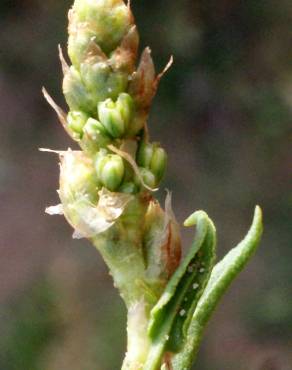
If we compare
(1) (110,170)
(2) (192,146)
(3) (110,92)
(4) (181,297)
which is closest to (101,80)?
(3) (110,92)

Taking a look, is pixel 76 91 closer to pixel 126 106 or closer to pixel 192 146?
pixel 126 106

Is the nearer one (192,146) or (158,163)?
(158,163)

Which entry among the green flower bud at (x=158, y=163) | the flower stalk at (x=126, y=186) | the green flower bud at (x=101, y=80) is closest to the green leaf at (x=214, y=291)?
the flower stalk at (x=126, y=186)

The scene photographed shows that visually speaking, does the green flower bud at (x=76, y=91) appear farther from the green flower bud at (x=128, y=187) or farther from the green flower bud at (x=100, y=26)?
the green flower bud at (x=128, y=187)

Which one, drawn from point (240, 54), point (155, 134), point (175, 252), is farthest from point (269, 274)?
point (175, 252)

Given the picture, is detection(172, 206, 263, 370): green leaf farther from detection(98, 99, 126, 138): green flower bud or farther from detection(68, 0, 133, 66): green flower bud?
detection(68, 0, 133, 66): green flower bud

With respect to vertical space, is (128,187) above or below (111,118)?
below
